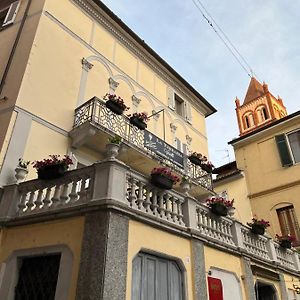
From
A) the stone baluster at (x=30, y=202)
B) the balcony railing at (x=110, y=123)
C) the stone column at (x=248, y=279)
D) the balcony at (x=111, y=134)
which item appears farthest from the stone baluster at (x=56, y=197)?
the stone column at (x=248, y=279)

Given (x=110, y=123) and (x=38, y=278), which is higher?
(x=110, y=123)

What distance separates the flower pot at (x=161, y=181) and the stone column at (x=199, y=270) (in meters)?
1.53

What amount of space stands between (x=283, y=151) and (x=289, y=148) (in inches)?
13.6

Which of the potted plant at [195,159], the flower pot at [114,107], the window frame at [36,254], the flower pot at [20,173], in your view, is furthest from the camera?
the potted plant at [195,159]

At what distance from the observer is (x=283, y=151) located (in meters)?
17.2

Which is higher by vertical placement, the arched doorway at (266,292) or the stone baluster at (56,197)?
the stone baluster at (56,197)

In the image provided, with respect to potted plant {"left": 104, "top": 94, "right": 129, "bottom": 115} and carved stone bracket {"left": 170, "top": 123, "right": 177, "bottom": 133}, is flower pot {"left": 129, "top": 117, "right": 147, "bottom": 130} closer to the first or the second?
potted plant {"left": 104, "top": 94, "right": 129, "bottom": 115}

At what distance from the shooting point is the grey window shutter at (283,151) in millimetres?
16797

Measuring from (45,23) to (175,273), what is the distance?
30.1 ft

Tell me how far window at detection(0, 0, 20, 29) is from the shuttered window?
10.0 m

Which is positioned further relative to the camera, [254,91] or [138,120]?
[254,91]

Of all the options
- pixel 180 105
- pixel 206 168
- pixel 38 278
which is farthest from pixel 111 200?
pixel 180 105

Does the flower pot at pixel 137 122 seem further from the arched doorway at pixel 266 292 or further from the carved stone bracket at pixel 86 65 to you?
the arched doorway at pixel 266 292

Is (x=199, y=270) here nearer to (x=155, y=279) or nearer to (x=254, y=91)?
(x=155, y=279)
